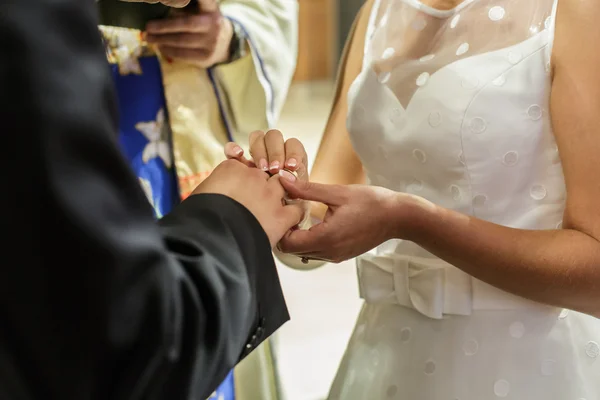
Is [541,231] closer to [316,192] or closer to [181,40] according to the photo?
[316,192]

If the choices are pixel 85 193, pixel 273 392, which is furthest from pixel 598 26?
pixel 273 392

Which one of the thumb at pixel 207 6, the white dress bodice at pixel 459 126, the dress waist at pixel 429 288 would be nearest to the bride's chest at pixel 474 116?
the white dress bodice at pixel 459 126

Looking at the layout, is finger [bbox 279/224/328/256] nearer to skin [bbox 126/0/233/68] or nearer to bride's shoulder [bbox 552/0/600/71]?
bride's shoulder [bbox 552/0/600/71]

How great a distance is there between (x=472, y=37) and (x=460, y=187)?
0.18 metres

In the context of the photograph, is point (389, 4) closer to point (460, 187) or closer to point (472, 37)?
point (472, 37)

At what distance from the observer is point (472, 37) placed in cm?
82

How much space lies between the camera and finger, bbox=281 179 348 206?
0.67 meters

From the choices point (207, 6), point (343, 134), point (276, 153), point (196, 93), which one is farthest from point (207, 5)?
point (276, 153)

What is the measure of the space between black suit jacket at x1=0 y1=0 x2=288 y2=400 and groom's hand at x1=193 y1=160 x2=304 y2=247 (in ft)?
0.42

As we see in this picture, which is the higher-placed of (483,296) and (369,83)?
(369,83)

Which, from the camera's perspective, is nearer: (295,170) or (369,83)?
(295,170)

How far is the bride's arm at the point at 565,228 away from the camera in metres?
0.71

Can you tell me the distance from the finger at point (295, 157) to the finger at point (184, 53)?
322mm

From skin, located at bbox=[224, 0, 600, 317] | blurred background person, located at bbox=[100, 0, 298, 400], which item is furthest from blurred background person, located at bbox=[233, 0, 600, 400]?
blurred background person, located at bbox=[100, 0, 298, 400]
